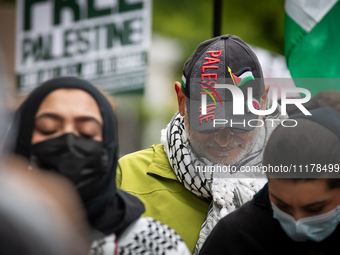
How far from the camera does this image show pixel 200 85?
2859 mm

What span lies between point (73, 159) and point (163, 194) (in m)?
1.09

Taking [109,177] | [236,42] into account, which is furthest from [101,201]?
[236,42]

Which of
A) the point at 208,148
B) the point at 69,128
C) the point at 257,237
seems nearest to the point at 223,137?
the point at 208,148

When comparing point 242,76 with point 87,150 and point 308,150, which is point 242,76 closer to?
point 308,150

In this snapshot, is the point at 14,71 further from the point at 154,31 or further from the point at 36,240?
the point at 36,240

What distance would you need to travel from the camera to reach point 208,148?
2855mm

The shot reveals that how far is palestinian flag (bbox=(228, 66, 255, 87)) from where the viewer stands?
278cm

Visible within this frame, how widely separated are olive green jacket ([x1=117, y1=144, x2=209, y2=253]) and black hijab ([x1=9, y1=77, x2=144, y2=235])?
713 millimetres

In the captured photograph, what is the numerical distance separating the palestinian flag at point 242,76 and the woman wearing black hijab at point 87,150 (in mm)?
905

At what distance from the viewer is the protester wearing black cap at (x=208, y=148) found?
2.77 metres

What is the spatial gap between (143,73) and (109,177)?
392 centimetres

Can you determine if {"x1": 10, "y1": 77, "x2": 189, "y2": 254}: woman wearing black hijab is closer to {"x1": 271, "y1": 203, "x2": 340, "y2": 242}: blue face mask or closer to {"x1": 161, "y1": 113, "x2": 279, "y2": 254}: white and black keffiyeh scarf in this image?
{"x1": 271, "y1": 203, "x2": 340, "y2": 242}: blue face mask

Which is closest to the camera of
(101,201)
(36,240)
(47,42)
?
(36,240)

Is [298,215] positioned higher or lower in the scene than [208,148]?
lower
